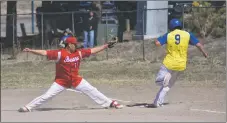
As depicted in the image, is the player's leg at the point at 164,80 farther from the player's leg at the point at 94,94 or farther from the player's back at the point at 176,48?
the player's leg at the point at 94,94

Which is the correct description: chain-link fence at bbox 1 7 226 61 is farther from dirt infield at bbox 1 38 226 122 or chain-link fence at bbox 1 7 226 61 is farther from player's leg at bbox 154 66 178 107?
player's leg at bbox 154 66 178 107

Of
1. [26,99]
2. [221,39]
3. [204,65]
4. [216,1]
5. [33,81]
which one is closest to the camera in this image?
[26,99]

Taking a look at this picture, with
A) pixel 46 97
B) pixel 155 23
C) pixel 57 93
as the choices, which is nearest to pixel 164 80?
pixel 57 93

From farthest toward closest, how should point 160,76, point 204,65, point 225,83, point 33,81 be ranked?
point 204,65, point 33,81, point 225,83, point 160,76

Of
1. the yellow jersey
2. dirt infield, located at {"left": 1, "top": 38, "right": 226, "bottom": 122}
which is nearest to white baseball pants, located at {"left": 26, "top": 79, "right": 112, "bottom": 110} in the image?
dirt infield, located at {"left": 1, "top": 38, "right": 226, "bottom": 122}

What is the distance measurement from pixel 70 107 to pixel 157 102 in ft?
5.78

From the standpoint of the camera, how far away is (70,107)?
11.8 meters

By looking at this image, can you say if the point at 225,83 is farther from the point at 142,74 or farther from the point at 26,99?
the point at 26,99

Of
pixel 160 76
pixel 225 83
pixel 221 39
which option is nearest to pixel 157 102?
pixel 160 76

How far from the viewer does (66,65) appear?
10.9 m

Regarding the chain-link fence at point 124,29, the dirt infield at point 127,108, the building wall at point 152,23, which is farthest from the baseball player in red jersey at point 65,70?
the building wall at point 152,23

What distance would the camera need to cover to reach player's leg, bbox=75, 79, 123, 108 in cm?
1098

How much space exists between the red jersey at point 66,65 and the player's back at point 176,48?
5.59 ft

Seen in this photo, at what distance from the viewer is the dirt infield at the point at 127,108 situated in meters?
9.94
